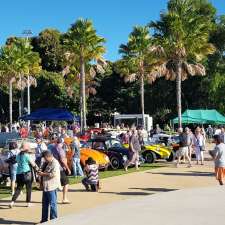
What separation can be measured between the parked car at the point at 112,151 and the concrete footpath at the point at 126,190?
1.66m

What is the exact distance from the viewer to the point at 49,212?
12258mm

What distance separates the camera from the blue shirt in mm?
14430

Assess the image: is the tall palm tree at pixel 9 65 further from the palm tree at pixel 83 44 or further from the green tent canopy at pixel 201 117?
the green tent canopy at pixel 201 117

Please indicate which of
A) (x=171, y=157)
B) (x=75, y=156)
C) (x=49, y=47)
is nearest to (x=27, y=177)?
(x=75, y=156)

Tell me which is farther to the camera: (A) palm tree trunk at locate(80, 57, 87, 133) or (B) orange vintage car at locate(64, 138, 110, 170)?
(A) palm tree trunk at locate(80, 57, 87, 133)

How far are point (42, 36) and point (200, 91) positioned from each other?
21.7m

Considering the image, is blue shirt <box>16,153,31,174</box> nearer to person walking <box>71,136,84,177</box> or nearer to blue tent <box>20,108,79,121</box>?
person walking <box>71,136,84,177</box>

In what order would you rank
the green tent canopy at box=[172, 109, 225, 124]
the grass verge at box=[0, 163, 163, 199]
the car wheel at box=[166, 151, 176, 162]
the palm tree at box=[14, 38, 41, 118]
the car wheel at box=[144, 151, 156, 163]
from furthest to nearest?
the palm tree at box=[14, 38, 41, 118]
the green tent canopy at box=[172, 109, 225, 124]
the car wheel at box=[166, 151, 176, 162]
the car wheel at box=[144, 151, 156, 163]
the grass verge at box=[0, 163, 163, 199]

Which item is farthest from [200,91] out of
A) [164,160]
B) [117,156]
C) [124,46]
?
[117,156]

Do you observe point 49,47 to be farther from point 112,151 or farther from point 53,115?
point 112,151

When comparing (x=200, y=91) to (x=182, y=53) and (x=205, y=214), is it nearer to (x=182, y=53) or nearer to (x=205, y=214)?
(x=182, y=53)

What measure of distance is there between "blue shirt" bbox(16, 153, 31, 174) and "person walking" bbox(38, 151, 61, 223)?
6.61ft

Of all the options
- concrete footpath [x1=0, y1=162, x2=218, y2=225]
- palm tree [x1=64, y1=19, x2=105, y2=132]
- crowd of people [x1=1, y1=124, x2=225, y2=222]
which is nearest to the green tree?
palm tree [x1=64, y1=19, x2=105, y2=132]

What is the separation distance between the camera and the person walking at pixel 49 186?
12.0 meters
